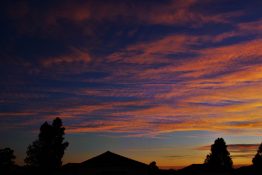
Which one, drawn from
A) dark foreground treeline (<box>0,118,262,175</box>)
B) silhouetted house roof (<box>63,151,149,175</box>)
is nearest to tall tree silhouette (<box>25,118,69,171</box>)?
dark foreground treeline (<box>0,118,262,175</box>)

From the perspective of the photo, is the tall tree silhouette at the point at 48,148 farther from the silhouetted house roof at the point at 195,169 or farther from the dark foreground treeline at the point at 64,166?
the silhouetted house roof at the point at 195,169

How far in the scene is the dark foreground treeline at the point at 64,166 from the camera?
167ft

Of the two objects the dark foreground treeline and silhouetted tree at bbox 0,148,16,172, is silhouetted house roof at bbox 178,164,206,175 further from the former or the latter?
silhouetted tree at bbox 0,148,16,172

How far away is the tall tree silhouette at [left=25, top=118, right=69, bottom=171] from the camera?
203ft

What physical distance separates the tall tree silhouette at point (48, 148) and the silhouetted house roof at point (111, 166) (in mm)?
10763

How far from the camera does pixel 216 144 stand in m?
76.9

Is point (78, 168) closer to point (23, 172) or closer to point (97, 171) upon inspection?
point (97, 171)

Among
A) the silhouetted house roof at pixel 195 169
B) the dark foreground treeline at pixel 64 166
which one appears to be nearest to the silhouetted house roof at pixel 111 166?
the dark foreground treeline at pixel 64 166

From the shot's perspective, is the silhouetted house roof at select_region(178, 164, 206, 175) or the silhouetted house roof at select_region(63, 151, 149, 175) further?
the silhouetted house roof at select_region(178, 164, 206, 175)

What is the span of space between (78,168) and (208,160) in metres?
33.5

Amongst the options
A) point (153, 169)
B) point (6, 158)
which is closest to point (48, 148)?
point (6, 158)

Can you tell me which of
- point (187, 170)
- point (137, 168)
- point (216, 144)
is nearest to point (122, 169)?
point (137, 168)

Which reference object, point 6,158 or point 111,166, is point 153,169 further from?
point 6,158

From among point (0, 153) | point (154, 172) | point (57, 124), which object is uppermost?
point (57, 124)
